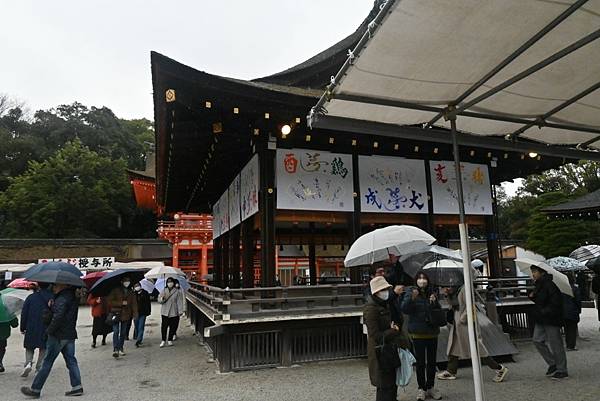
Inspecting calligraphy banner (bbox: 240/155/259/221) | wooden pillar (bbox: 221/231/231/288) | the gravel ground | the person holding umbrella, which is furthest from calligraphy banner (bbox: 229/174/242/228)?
the person holding umbrella

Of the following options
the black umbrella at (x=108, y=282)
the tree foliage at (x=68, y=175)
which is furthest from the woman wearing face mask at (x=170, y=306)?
the tree foliage at (x=68, y=175)

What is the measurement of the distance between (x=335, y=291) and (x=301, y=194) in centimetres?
198

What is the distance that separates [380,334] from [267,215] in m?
4.55

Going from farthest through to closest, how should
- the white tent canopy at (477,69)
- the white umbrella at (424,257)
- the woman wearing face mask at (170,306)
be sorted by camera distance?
the woman wearing face mask at (170,306)
the white umbrella at (424,257)
the white tent canopy at (477,69)

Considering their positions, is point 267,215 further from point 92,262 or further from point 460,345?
point 92,262

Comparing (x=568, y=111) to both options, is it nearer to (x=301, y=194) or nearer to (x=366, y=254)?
(x=366, y=254)

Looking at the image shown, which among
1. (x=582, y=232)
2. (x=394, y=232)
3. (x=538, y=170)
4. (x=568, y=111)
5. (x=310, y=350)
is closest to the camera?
(x=568, y=111)

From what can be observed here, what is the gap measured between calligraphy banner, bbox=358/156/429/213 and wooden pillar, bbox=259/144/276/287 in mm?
1940

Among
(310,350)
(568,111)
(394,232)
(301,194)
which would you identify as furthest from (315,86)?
(568,111)

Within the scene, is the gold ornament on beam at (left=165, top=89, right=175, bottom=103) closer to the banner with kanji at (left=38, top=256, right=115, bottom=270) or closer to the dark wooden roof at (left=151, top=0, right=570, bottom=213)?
the dark wooden roof at (left=151, top=0, right=570, bottom=213)

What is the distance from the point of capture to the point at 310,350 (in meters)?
7.69

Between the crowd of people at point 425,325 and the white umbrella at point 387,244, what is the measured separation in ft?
1.55

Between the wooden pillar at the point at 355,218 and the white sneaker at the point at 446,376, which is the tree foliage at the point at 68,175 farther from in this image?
the white sneaker at the point at 446,376

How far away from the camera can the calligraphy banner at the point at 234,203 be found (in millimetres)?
10727
